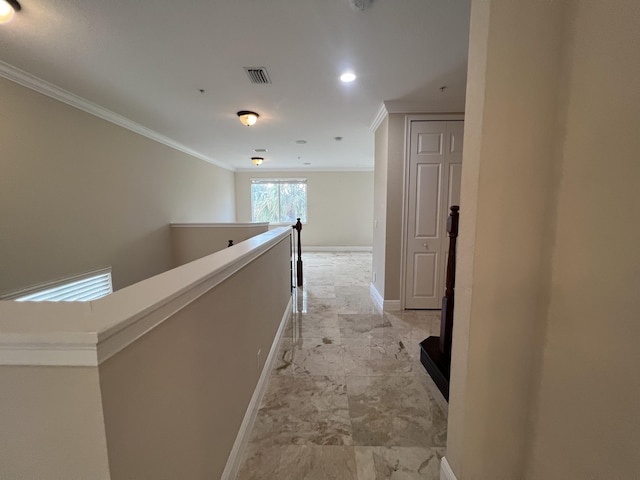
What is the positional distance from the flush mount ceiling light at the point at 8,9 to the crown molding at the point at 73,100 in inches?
35.7

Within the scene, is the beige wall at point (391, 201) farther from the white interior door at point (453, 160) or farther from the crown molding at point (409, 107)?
the white interior door at point (453, 160)

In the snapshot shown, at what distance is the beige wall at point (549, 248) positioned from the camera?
72 centimetres

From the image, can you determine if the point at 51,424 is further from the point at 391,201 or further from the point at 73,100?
the point at 73,100

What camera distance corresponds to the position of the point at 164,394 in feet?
2.37

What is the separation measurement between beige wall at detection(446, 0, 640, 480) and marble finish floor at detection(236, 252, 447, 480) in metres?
0.42

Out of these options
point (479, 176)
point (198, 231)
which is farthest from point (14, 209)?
point (479, 176)

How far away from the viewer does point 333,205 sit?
25.7 ft

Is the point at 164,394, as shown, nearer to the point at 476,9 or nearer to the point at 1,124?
the point at 476,9

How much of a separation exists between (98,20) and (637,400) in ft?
10.2

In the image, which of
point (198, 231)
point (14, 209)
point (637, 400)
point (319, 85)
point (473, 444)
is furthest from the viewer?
point (198, 231)

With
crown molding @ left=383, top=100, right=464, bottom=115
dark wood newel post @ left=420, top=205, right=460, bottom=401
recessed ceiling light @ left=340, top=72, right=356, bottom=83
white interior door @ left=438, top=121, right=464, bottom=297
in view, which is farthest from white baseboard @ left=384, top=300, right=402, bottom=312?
recessed ceiling light @ left=340, top=72, right=356, bottom=83

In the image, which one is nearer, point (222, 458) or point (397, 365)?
point (222, 458)

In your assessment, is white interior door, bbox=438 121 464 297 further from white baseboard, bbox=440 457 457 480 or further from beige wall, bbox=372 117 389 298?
white baseboard, bbox=440 457 457 480

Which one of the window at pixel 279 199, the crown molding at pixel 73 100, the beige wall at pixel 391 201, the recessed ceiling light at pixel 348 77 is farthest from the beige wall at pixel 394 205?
the window at pixel 279 199
